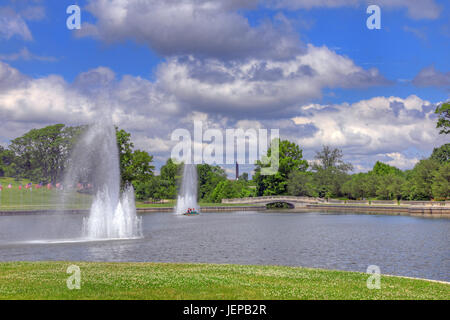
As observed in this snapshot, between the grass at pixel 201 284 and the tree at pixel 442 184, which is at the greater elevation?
the tree at pixel 442 184

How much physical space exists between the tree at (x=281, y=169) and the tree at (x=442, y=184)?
48626 mm

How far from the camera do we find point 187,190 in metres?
115

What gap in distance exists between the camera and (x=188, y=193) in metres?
115

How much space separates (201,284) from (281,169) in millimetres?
119464

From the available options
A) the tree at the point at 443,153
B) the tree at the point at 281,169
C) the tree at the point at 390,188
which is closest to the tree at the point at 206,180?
the tree at the point at 281,169

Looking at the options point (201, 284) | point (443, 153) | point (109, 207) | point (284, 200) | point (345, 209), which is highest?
point (443, 153)

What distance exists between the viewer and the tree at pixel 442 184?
84938 millimetres

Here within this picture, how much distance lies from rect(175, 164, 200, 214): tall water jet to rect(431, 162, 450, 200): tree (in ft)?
163

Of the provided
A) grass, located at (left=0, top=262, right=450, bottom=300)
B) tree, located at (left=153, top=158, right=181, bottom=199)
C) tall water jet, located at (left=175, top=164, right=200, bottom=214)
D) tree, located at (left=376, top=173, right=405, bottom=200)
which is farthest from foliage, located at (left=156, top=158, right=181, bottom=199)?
grass, located at (left=0, top=262, right=450, bottom=300)

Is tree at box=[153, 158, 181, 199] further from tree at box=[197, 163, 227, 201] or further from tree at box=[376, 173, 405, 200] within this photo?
tree at box=[376, 173, 405, 200]

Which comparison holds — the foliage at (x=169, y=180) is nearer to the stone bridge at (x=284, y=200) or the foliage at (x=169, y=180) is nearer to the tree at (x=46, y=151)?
the stone bridge at (x=284, y=200)

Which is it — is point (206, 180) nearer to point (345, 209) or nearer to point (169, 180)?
point (169, 180)

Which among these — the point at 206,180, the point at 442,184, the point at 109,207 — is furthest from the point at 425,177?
the point at 206,180

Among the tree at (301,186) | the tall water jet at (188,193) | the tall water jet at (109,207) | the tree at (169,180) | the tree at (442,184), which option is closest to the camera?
the tall water jet at (109,207)
